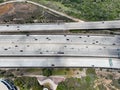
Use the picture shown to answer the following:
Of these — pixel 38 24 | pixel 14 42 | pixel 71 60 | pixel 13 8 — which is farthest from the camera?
pixel 13 8

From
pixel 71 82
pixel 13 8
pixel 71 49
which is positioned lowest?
pixel 71 82

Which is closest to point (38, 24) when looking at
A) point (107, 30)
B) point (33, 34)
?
point (33, 34)

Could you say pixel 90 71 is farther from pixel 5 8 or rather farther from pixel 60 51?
pixel 5 8

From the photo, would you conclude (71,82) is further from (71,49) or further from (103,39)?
(103,39)

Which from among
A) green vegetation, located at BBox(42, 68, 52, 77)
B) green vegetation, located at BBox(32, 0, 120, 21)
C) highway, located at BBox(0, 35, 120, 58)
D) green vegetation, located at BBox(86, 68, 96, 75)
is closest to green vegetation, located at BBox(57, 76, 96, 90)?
green vegetation, located at BBox(86, 68, 96, 75)

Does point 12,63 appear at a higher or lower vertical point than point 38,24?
lower

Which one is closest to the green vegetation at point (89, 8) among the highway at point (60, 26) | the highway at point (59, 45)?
the highway at point (60, 26)

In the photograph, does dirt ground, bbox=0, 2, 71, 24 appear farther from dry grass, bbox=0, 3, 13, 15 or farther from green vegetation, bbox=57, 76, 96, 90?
green vegetation, bbox=57, 76, 96, 90
